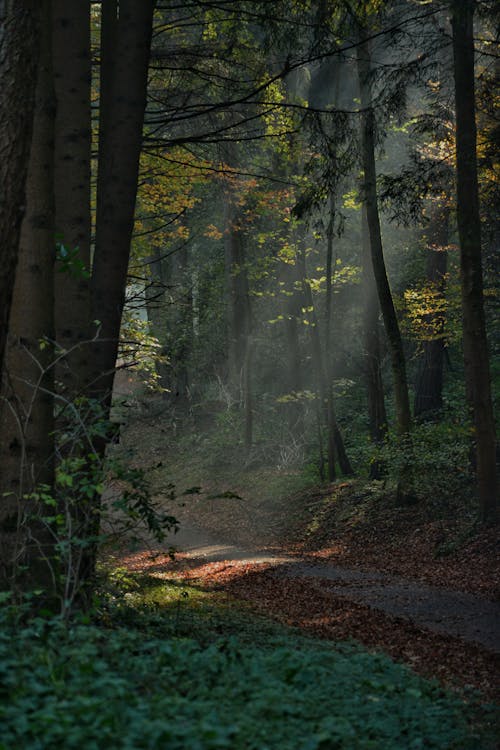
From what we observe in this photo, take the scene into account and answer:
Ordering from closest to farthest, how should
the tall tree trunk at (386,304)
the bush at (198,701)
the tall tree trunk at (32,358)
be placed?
the bush at (198,701), the tall tree trunk at (32,358), the tall tree trunk at (386,304)

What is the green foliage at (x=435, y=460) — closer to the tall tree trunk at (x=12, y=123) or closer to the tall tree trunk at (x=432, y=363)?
the tall tree trunk at (x=432, y=363)

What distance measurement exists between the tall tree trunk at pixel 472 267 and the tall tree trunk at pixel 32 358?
9190mm

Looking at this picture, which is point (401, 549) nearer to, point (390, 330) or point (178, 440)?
point (390, 330)

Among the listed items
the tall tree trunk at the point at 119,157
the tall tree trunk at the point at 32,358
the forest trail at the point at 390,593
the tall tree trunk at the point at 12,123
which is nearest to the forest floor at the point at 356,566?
the forest trail at the point at 390,593

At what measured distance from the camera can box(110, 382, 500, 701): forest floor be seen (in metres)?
7.79

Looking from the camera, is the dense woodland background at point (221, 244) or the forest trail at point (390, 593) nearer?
the dense woodland background at point (221, 244)

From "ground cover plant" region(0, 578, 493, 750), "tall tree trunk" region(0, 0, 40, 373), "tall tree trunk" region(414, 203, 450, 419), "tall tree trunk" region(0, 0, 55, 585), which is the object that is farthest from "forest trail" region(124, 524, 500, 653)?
"tall tree trunk" region(414, 203, 450, 419)

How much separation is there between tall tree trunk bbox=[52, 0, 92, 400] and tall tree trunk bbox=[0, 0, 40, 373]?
7.51 ft

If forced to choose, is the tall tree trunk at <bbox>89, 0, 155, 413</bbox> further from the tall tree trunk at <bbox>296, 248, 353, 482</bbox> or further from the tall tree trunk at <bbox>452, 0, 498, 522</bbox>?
the tall tree trunk at <bbox>296, 248, 353, 482</bbox>

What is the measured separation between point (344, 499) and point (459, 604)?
27.5ft

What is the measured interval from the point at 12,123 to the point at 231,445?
21466mm

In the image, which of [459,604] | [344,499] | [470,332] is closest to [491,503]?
[470,332]

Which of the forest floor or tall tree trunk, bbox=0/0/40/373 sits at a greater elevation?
tall tree trunk, bbox=0/0/40/373

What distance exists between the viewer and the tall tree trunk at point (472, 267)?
13211 mm
